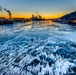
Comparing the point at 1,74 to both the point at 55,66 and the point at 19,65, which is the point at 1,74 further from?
the point at 55,66

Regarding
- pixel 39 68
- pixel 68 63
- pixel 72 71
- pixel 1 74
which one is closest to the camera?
pixel 1 74

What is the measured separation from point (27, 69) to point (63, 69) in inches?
75.5

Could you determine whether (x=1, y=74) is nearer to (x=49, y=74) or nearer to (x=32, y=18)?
(x=49, y=74)

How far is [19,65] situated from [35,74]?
1.36 metres

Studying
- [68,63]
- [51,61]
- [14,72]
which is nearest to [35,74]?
[14,72]

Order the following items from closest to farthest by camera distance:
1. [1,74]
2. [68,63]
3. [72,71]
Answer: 1. [1,74]
2. [72,71]
3. [68,63]

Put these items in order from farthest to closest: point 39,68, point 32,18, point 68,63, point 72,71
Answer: point 32,18 < point 68,63 < point 39,68 < point 72,71

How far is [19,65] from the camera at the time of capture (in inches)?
217

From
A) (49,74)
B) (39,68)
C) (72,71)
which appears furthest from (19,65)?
(72,71)

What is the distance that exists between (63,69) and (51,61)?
3.85 ft

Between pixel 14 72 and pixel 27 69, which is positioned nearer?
pixel 14 72

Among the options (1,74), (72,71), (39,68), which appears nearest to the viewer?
(1,74)

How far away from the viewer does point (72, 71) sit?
192 inches

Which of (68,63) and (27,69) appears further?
(68,63)
